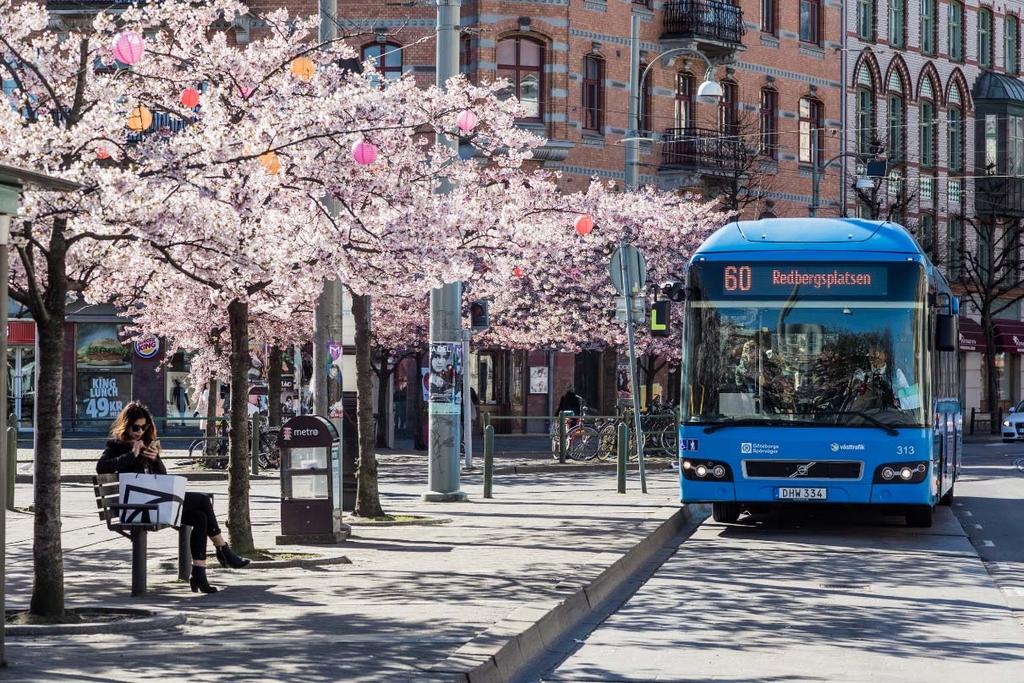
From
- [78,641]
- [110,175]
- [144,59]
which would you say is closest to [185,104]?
[144,59]

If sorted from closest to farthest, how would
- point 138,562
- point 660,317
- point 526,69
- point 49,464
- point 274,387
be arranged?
point 49,464 → point 138,562 → point 660,317 → point 274,387 → point 526,69

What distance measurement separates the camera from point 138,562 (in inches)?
478

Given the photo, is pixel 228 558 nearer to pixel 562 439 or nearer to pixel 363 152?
pixel 363 152

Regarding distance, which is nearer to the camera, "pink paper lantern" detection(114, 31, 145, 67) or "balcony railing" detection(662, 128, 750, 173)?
"pink paper lantern" detection(114, 31, 145, 67)

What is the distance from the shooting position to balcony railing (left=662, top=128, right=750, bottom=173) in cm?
4809

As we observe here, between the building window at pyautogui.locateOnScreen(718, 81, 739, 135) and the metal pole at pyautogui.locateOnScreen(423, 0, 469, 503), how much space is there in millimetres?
30473

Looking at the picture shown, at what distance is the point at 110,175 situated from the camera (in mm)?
10898

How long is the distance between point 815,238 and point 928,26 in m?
45.3

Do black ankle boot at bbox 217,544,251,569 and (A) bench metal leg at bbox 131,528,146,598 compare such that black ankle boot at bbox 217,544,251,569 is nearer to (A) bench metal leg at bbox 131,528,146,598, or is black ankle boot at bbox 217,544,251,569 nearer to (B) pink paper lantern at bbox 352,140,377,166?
(A) bench metal leg at bbox 131,528,146,598

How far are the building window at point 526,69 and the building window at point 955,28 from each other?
825 inches

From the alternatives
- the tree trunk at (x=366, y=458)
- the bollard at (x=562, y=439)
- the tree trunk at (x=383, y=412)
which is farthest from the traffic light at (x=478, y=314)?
the tree trunk at (x=366, y=458)

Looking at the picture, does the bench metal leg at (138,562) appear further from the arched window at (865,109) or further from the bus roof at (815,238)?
the arched window at (865,109)

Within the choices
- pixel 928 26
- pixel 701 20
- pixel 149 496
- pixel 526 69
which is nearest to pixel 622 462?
pixel 149 496

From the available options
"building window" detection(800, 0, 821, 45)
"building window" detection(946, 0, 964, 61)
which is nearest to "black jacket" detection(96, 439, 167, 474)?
"building window" detection(800, 0, 821, 45)
